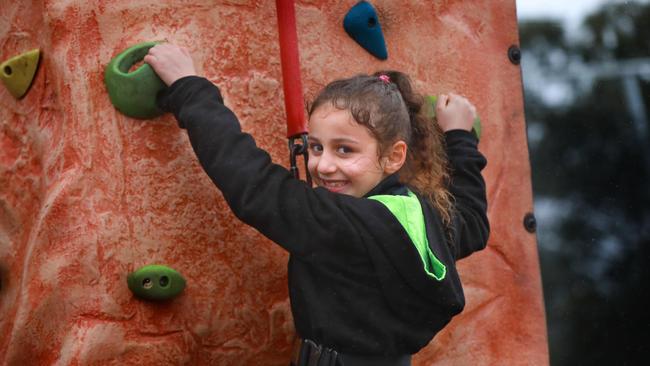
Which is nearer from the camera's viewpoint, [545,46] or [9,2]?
[9,2]

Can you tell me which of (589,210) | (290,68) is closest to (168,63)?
(290,68)

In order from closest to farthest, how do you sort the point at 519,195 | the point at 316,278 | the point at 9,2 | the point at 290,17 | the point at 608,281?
the point at 316,278 → the point at 290,17 → the point at 9,2 → the point at 519,195 → the point at 608,281

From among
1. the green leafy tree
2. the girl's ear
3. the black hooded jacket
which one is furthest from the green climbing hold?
the green leafy tree

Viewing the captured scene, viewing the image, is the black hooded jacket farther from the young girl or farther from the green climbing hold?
the green climbing hold

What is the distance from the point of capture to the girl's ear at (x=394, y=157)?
164 centimetres

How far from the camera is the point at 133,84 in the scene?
64.9 inches

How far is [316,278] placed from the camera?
1.60 meters

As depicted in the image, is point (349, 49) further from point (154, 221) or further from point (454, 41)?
point (154, 221)

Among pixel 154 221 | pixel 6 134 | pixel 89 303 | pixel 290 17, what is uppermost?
pixel 290 17

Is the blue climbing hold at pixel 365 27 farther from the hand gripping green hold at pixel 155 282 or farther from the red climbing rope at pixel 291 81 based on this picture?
the hand gripping green hold at pixel 155 282

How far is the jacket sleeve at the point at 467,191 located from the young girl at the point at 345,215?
0.12 meters

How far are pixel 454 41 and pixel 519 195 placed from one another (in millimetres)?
382

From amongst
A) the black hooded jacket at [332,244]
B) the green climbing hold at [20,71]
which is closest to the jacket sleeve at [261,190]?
the black hooded jacket at [332,244]

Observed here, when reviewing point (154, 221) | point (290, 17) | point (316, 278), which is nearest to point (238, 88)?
point (290, 17)
